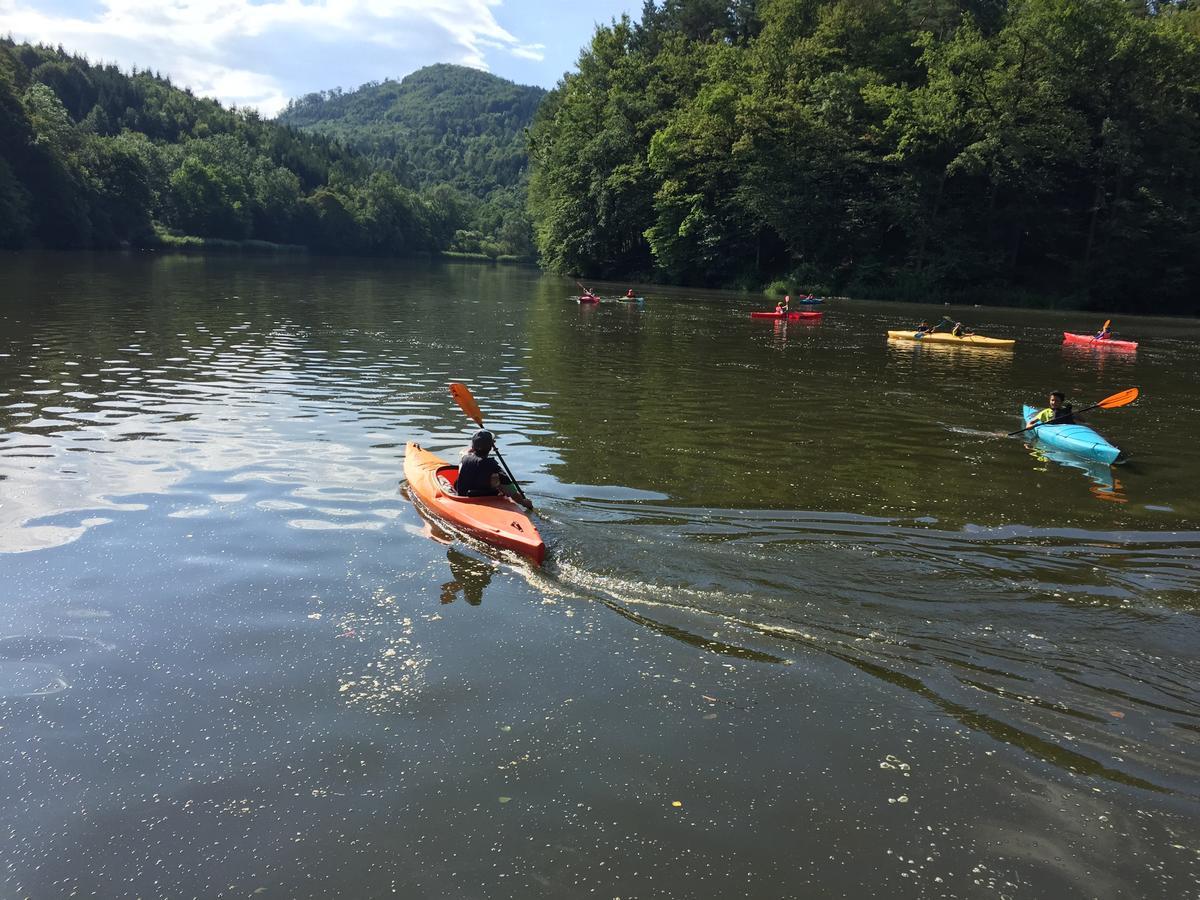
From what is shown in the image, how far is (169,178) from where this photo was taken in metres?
106

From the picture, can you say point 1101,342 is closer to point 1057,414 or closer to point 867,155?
point 1057,414

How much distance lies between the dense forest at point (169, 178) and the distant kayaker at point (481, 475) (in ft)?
240

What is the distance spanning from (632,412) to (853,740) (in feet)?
34.0

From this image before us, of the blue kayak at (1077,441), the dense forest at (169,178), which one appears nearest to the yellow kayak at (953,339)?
the blue kayak at (1077,441)

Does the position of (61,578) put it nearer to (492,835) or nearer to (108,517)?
(108,517)

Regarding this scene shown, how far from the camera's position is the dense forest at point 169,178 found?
241 feet

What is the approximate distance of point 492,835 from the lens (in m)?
4.25

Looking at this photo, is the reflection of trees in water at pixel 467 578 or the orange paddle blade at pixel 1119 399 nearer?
the reflection of trees in water at pixel 467 578

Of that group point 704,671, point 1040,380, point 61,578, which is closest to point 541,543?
point 704,671

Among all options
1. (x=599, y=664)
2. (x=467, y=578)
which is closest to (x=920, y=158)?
(x=467, y=578)

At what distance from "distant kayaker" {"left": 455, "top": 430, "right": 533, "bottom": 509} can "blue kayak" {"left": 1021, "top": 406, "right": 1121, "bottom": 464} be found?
875cm

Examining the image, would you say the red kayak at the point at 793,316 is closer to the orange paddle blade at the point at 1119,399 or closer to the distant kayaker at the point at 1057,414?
the orange paddle blade at the point at 1119,399

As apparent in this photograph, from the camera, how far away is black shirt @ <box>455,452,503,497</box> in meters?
9.28

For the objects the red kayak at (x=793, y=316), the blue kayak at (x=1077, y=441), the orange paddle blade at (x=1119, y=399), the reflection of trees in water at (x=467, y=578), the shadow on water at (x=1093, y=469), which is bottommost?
the reflection of trees in water at (x=467, y=578)
